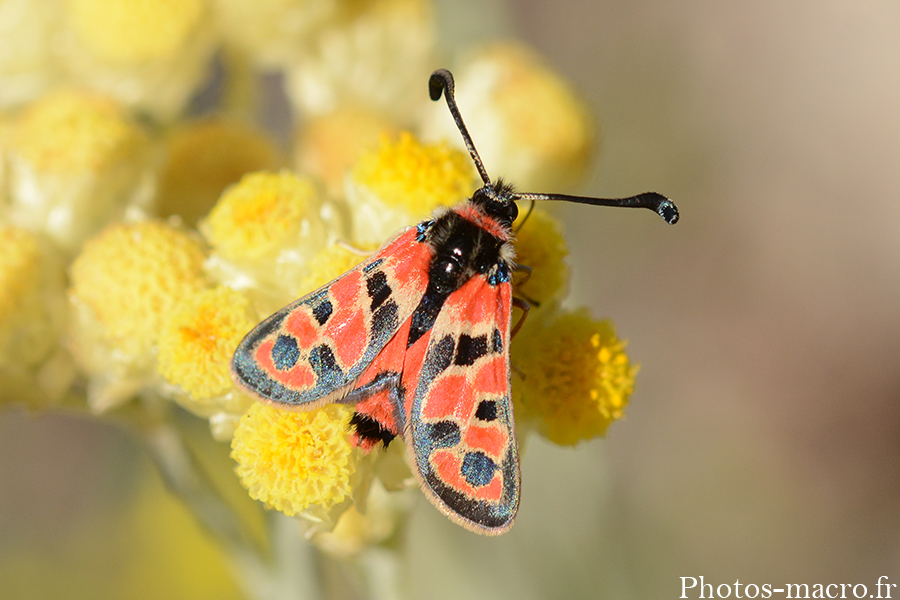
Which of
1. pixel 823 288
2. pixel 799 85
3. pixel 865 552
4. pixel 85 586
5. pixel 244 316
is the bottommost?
pixel 85 586

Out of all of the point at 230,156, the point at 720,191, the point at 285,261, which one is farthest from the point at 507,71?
the point at 720,191

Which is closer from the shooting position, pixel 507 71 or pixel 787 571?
pixel 507 71

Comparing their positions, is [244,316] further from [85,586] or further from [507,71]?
[85,586]

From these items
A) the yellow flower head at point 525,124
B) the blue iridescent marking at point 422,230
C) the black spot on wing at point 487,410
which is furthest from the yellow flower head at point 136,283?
the yellow flower head at point 525,124

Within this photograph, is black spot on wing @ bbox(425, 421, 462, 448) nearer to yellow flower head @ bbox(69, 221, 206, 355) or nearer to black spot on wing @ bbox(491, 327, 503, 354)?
black spot on wing @ bbox(491, 327, 503, 354)

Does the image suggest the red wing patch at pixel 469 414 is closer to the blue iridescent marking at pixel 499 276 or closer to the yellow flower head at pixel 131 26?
the blue iridescent marking at pixel 499 276

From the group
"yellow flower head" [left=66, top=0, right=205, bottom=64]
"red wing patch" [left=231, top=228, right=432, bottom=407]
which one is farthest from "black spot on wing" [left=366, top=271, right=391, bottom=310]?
"yellow flower head" [left=66, top=0, right=205, bottom=64]
